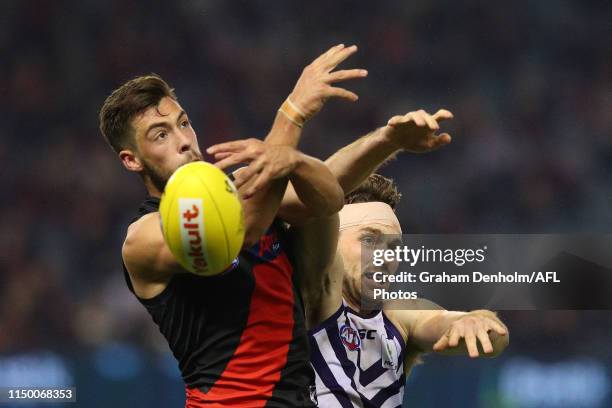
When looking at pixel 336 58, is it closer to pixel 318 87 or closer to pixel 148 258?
pixel 318 87

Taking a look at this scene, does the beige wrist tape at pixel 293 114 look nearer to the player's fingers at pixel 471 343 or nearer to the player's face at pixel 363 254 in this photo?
the player's fingers at pixel 471 343

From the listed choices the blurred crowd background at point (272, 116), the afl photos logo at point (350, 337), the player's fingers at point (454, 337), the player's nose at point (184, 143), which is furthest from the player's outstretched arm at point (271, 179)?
the blurred crowd background at point (272, 116)

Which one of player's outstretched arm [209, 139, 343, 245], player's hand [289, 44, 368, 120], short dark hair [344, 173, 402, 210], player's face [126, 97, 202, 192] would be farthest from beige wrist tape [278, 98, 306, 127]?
short dark hair [344, 173, 402, 210]

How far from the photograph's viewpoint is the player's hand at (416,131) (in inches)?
147

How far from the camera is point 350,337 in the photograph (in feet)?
15.2

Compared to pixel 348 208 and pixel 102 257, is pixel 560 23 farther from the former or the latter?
pixel 348 208

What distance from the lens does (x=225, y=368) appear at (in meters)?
3.80

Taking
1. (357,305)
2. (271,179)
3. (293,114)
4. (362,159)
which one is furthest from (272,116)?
(271,179)

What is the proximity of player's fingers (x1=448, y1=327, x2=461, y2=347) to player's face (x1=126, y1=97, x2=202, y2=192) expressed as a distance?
1278 millimetres

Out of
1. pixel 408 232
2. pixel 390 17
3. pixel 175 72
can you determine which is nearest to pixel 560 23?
pixel 390 17

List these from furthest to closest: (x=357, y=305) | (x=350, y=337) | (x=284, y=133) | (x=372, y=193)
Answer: (x=372, y=193) → (x=357, y=305) → (x=350, y=337) → (x=284, y=133)

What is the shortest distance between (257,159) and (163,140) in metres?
0.72

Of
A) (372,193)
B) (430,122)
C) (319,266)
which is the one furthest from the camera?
(372,193)

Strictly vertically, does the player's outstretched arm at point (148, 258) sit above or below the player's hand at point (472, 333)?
above
